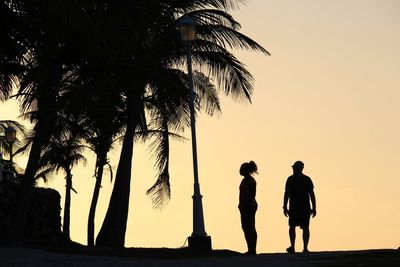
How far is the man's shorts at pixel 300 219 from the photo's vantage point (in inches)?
870

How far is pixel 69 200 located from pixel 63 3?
3301cm

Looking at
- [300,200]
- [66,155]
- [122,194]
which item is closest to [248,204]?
[300,200]

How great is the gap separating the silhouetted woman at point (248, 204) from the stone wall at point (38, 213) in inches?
417

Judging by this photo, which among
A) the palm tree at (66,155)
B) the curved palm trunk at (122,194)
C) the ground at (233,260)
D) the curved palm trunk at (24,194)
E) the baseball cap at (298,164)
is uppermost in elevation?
the palm tree at (66,155)

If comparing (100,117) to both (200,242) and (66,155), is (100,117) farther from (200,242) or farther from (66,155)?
(200,242)

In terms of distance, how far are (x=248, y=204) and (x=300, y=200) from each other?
102cm

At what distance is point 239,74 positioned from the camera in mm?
34906

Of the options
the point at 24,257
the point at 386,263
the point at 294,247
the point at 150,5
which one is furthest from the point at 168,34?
the point at 386,263

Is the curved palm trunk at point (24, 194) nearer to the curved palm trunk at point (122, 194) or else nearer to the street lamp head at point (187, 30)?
the street lamp head at point (187, 30)

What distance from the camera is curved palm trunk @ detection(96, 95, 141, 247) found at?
3641cm

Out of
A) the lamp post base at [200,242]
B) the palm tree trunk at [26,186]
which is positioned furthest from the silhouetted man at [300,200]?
the palm tree trunk at [26,186]

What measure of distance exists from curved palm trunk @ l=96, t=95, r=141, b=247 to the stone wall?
2954 mm

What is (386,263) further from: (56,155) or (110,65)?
(56,155)

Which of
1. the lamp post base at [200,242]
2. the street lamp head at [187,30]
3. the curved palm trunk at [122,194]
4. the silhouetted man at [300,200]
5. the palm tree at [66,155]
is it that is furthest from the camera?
the palm tree at [66,155]
